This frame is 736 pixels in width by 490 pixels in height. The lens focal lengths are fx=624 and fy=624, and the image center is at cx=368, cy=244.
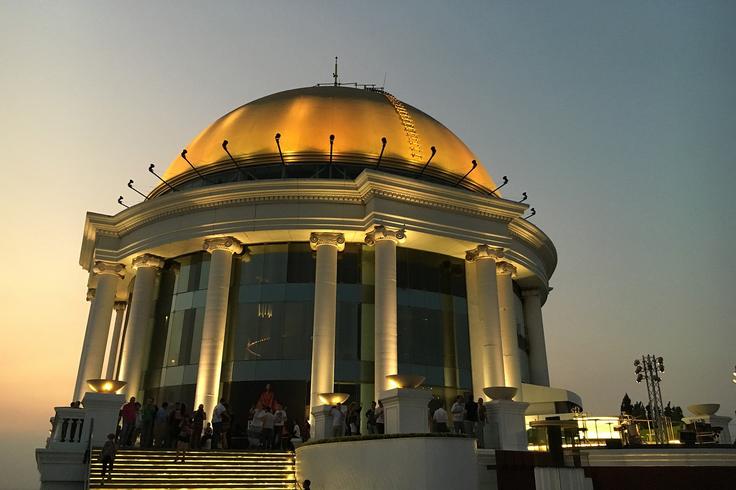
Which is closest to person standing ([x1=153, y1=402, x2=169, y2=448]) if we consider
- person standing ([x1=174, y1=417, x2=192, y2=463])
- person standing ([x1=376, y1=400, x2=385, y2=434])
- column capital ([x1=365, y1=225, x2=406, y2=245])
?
person standing ([x1=174, y1=417, x2=192, y2=463])

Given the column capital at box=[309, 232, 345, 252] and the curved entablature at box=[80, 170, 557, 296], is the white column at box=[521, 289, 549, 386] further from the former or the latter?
the column capital at box=[309, 232, 345, 252]

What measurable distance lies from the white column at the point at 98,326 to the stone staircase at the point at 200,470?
39.1ft

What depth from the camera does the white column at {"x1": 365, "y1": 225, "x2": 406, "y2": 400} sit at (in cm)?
2566

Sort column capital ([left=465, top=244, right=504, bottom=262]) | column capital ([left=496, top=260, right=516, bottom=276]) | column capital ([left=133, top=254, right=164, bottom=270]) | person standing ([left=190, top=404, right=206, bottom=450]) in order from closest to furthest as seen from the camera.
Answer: person standing ([left=190, top=404, right=206, bottom=450]) → column capital ([left=465, top=244, right=504, bottom=262]) → column capital ([left=133, top=254, right=164, bottom=270]) → column capital ([left=496, top=260, right=516, bottom=276])

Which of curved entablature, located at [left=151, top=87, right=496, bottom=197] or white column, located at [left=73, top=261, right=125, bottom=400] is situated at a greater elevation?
curved entablature, located at [left=151, top=87, right=496, bottom=197]

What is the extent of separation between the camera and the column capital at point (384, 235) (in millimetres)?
27750

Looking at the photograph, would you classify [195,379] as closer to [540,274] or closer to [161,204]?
[161,204]

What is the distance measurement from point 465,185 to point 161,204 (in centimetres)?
1596

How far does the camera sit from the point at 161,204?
99.8ft

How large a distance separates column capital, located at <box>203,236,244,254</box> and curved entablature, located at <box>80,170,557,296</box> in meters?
0.30

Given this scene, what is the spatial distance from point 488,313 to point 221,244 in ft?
42.3

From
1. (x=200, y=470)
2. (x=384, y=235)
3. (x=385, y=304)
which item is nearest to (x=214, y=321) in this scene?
(x=385, y=304)

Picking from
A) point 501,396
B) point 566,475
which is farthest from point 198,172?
point 566,475

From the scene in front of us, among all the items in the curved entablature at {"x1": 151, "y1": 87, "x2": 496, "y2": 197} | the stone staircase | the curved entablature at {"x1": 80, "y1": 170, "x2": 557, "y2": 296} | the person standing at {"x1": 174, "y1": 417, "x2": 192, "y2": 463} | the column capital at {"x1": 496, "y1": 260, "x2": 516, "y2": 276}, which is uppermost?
the curved entablature at {"x1": 151, "y1": 87, "x2": 496, "y2": 197}
